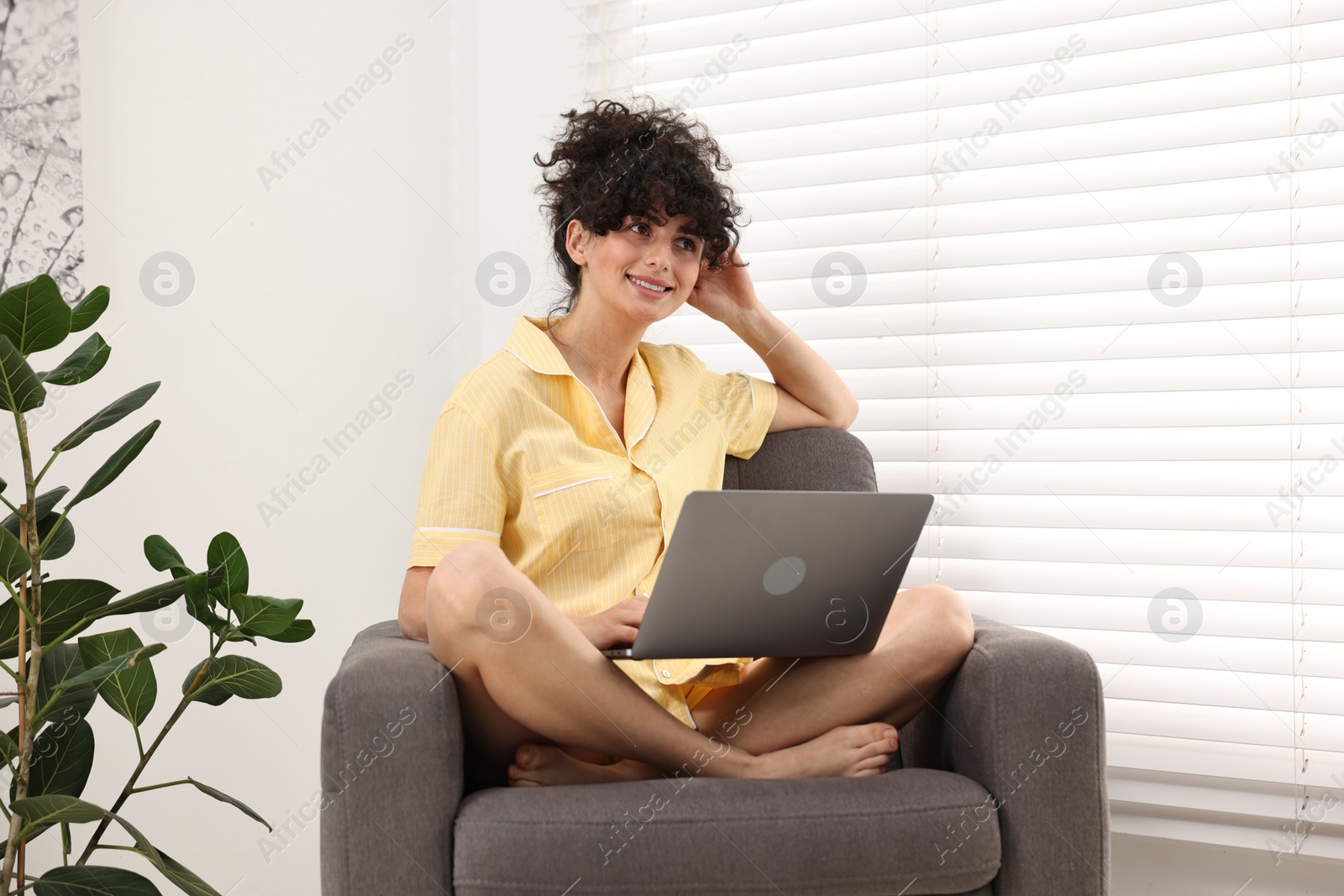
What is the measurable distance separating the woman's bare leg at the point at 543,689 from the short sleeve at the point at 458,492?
165 mm

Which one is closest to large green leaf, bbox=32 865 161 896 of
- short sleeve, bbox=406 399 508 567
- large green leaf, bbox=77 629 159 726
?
large green leaf, bbox=77 629 159 726

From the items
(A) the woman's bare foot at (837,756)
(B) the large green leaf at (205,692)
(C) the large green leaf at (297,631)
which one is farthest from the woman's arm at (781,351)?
(B) the large green leaf at (205,692)

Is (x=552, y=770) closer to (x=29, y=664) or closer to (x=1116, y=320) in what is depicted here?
(x=29, y=664)

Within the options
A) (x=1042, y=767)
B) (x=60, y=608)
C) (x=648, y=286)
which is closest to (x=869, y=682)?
(x=1042, y=767)

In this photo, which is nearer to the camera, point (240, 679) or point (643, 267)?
point (240, 679)

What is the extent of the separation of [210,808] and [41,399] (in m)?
1.11

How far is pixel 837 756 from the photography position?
1296 millimetres

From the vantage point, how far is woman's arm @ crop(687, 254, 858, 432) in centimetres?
180

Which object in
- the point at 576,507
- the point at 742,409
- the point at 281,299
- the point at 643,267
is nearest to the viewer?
the point at 576,507

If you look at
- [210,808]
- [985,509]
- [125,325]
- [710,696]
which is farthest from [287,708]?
[985,509]

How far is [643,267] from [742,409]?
1.04ft

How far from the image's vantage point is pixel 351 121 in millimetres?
2207

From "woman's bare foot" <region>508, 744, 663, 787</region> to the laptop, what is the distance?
15cm

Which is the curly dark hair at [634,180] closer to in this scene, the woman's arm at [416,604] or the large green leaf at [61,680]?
the woman's arm at [416,604]
